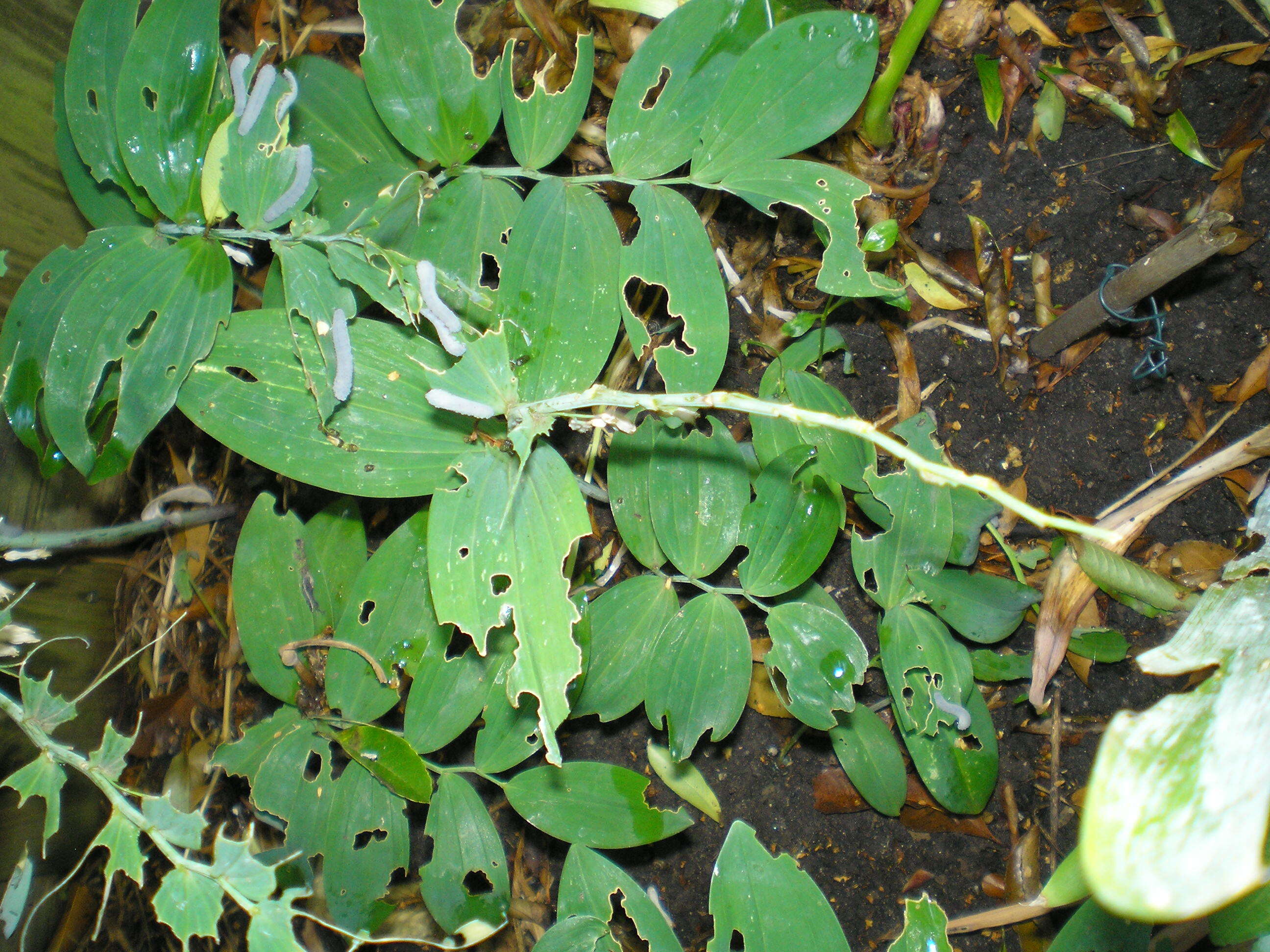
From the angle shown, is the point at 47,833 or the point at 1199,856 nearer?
the point at 1199,856

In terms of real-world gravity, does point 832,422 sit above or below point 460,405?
above

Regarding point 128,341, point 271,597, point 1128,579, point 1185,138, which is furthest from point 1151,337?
point 128,341

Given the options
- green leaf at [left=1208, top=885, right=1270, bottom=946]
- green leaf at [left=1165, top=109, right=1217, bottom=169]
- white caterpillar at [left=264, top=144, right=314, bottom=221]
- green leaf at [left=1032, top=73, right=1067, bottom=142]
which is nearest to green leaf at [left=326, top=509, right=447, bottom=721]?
white caterpillar at [left=264, top=144, right=314, bottom=221]

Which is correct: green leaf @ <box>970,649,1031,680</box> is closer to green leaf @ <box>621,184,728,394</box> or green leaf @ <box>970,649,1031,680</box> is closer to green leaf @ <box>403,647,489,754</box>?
green leaf @ <box>621,184,728,394</box>

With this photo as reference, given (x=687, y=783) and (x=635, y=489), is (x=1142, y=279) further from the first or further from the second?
(x=687, y=783)

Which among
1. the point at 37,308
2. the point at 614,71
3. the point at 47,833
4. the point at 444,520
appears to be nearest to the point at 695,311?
the point at 444,520

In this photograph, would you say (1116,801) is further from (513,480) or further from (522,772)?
(522,772)
